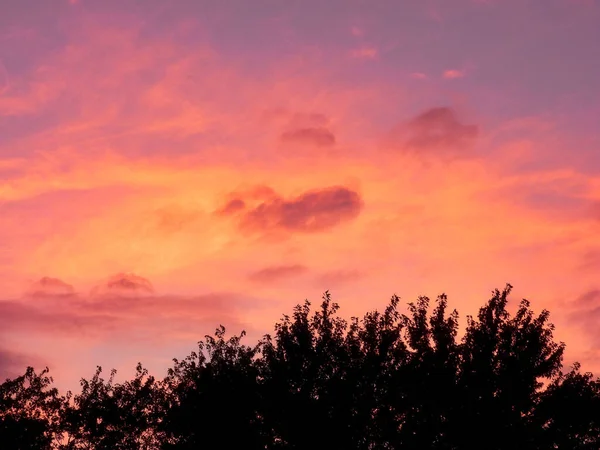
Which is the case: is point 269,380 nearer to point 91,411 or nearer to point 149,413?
point 149,413

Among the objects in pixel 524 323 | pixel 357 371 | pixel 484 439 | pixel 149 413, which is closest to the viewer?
pixel 484 439

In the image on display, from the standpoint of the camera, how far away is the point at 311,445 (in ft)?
148

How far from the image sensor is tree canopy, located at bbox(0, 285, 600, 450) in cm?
4153

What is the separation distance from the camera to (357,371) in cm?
4834

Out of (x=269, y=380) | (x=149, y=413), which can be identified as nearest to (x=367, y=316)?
(x=269, y=380)

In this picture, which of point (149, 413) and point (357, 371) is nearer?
point (357, 371)

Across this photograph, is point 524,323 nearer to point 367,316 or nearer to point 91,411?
point 367,316

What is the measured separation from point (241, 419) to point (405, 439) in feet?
40.4

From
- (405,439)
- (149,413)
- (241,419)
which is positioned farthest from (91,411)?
(405,439)

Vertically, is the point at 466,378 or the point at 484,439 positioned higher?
the point at 466,378

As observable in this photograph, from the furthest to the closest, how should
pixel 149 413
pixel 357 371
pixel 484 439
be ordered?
pixel 149 413, pixel 357 371, pixel 484 439

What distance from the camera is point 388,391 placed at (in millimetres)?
45938

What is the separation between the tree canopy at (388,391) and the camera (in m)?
41.5

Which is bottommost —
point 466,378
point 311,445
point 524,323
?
point 311,445
